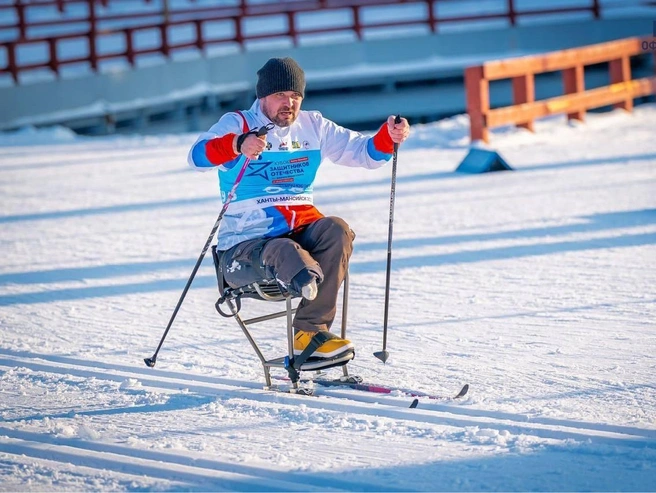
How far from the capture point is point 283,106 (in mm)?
4629

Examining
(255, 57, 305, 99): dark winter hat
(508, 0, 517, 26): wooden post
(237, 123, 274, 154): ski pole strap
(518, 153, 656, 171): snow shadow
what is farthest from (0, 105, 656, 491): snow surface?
(508, 0, 517, 26): wooden post

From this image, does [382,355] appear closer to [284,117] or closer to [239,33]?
[284,117]

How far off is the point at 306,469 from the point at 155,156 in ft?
32.2

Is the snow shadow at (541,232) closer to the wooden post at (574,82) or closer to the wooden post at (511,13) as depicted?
the wooden post at (574,82)

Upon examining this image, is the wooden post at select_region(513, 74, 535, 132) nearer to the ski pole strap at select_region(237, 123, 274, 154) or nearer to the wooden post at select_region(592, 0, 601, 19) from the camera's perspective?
the ski pole strap at select_region(237, 123, 274, 154)

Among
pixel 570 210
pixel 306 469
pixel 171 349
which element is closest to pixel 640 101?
pixel 570 210

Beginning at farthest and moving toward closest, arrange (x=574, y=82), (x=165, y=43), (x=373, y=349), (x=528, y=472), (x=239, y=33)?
1. (x=239, y=33)
2. (x=165, y=43)
3. (x=574, y=82)
4. (x=373, y=349)
5. (x=528, y=472)

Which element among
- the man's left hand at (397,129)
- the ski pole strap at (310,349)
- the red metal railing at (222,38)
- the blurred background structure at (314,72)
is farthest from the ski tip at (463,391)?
the red metal railing at (222,38)

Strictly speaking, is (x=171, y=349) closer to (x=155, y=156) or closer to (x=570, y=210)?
(x=570, y=210)

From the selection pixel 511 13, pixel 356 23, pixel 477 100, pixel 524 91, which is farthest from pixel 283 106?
pixel 511 13

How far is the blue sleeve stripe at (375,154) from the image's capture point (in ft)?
15.9

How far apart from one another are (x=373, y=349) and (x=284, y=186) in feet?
3.25

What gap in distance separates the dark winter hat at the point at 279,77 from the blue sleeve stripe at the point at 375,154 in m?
0.44

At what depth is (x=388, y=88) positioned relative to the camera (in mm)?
20906
